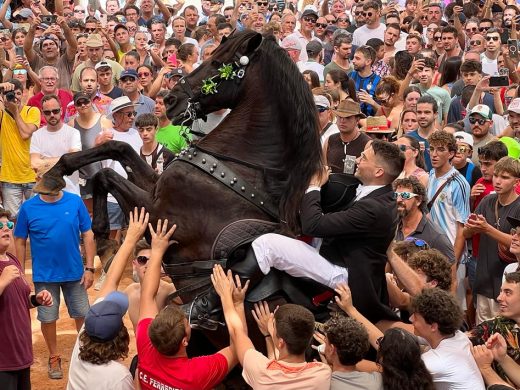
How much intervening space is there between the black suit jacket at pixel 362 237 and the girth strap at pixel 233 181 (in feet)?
0.82

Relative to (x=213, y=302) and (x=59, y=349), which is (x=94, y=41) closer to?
(x=59, y=349)

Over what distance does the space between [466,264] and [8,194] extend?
235 inches

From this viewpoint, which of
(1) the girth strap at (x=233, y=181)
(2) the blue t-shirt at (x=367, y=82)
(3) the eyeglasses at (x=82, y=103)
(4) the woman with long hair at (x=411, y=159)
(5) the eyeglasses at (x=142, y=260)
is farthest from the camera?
(2) the blue t-shirt at (x=367, y=82)

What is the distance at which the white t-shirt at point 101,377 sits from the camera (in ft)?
17.4

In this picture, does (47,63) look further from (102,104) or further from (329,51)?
(329,51)

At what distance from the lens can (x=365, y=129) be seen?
1052 cm

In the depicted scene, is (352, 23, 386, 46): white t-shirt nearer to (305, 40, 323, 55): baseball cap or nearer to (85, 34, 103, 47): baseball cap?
(305, 40, 323, 55): baseball cap

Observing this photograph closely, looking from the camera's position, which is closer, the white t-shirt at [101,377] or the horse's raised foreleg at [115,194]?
the white t-shirt at [101,377]

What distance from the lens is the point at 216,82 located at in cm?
617

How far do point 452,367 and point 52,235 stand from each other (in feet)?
15.3

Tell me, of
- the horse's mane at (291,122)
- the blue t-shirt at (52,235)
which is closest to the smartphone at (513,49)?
the blue t-shirt at (52,235)

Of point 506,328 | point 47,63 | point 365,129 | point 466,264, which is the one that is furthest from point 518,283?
point 47,63

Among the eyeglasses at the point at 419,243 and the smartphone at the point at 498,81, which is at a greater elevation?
the smartphone at the point at 498,81

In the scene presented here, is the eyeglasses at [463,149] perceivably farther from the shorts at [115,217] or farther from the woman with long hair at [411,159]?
the shorts at [115,217]
